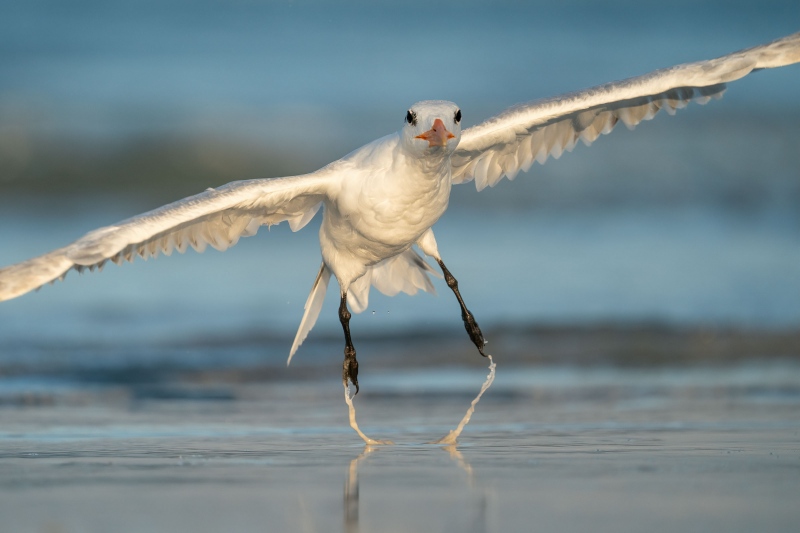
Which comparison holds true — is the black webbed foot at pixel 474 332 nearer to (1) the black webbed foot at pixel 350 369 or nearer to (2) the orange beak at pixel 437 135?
(1) the black webbed foot at pixel 350 369

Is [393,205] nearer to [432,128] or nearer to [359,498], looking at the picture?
[432,128]

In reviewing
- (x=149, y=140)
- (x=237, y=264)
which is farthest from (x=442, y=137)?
(x=149, y=140)

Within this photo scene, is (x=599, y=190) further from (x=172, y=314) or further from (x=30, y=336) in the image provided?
(x=30, y=336)

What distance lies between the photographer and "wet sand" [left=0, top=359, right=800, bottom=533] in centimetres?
559

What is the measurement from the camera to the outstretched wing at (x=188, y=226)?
7.44 m

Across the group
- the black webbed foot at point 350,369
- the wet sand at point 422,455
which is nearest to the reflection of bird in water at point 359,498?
the wet sand at point 422,455

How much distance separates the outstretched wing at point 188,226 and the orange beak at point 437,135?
0.97 m

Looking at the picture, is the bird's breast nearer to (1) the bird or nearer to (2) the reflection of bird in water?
(1) the bird

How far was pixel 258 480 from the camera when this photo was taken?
21.1 ft

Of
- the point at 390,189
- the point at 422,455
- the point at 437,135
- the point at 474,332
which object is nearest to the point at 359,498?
the point at 422,455

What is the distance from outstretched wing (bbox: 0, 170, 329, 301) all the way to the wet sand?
993 mm

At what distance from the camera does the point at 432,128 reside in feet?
26.1

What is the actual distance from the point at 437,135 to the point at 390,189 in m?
0.69

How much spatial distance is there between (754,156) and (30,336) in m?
12.6
